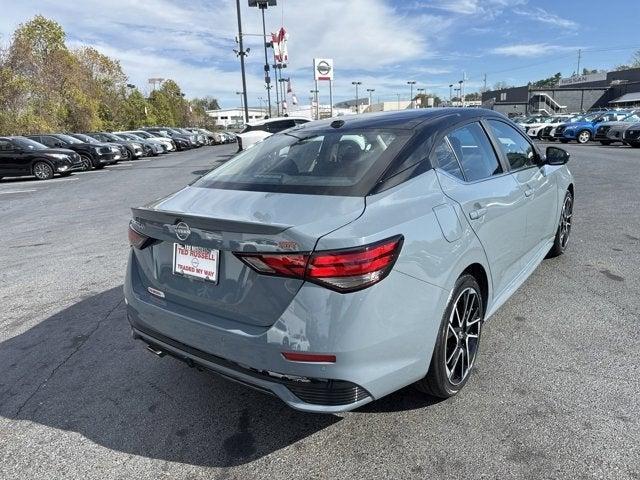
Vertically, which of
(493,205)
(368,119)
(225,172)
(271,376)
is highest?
(368,119)

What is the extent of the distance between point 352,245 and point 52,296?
395 centimetres

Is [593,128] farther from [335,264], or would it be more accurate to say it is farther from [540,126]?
[335,264]

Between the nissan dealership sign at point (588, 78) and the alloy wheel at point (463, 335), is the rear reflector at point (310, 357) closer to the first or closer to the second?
the alloy wheel at point (463, 335)

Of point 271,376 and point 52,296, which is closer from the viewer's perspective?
point 271,376

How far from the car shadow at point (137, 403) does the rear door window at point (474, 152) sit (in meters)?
1.77

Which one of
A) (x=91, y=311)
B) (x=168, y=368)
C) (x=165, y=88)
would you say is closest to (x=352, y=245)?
(x=168, y=368)

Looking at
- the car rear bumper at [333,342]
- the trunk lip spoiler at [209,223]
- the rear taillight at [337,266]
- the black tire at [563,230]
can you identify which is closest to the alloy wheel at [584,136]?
the black tire at [563,230]

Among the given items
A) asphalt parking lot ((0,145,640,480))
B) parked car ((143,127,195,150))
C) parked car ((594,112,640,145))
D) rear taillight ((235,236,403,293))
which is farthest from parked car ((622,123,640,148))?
parked car ((143,127,195,150))

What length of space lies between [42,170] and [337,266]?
1827 cm

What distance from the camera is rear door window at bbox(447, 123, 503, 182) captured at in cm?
311

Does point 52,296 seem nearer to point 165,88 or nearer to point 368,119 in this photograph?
point 368,119

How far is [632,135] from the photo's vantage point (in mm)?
21234

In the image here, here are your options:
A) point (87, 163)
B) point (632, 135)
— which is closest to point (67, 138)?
point (87, 163)

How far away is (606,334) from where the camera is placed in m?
3.57
